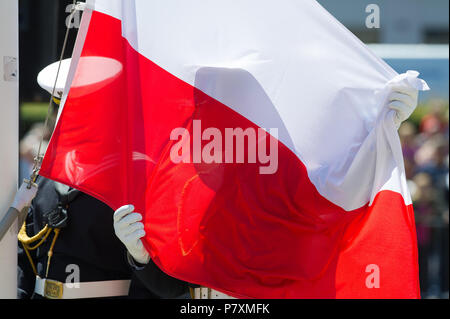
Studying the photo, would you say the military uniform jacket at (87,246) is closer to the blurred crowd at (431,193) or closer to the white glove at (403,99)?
the white glove at (403,99)

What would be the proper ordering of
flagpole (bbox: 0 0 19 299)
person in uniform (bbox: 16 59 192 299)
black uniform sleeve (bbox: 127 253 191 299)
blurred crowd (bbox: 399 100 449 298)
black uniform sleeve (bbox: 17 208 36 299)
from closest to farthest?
flagpole (bbox: 0 0 19 299) → black uniform sleeve (bbox: 127 253 191 299) → person in uniform (bbox: 16 59 192 299) → black uniform sleeve (bbox: 17 208 36 299) → blurred crowd (bbox: 399 100 449 298)

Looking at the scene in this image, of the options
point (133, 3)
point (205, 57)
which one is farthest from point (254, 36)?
point (133, 3)

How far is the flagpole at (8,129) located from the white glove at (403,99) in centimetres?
134

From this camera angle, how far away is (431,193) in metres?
7.21

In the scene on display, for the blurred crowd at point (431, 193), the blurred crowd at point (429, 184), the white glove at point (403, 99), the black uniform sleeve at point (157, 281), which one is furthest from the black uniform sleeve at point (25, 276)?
the blurred crowd at point (431, 193)

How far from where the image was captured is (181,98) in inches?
106

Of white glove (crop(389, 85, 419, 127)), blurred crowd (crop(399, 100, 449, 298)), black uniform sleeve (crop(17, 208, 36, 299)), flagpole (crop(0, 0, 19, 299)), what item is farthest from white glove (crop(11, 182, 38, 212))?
blurred crowd (crop(399, 100, 449, 298))

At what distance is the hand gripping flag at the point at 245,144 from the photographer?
8.58 feet

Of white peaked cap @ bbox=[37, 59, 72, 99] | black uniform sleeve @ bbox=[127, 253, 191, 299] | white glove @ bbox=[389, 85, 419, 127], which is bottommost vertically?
black uniform sleeve @ bbox=[127, 253, 191, 299]

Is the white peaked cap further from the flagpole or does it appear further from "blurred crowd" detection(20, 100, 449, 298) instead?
"blurred crowd" detection(20, 100, 449, 298)

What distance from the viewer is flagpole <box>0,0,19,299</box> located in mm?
2525

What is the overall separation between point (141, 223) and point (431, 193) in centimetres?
517
